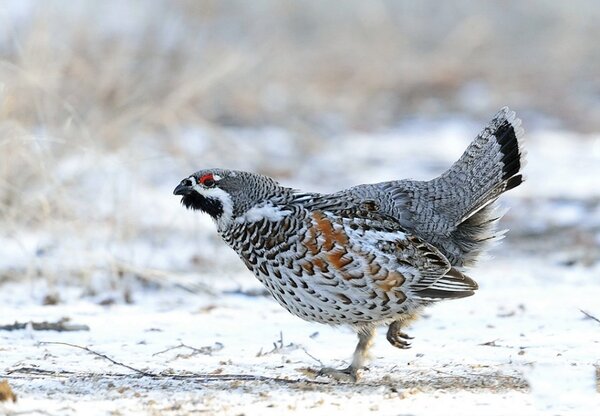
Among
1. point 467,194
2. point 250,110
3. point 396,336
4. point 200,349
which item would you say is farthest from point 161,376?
point 250,110

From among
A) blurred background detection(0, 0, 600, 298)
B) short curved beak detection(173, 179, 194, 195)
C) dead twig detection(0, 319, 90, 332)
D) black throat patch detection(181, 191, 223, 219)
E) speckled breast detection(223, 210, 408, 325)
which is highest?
blurred background detection(0, 0, 600, 298)

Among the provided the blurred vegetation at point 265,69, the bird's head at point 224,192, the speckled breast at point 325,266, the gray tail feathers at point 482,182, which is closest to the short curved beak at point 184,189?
the bird's head at point 224,192

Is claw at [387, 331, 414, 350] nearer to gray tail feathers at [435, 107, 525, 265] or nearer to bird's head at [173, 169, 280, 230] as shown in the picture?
gray tail feathers at [435, 107, 525, 265]

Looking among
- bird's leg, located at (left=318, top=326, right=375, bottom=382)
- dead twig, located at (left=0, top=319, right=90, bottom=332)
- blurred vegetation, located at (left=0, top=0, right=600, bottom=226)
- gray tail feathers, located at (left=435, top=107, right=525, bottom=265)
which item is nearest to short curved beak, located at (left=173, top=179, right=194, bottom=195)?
bird's leg, located at (left=318, top=326, right=375, bottom=382)

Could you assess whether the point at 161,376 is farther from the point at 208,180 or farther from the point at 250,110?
the point at 250,110

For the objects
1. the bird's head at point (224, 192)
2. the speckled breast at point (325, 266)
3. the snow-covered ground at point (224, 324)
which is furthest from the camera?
the bird's head at point (224, 192)

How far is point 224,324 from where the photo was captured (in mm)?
6164

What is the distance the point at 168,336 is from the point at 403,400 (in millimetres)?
1931

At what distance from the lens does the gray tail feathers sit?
5.52 m

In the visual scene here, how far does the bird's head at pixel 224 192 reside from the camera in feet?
16.6

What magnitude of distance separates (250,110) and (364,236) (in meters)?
8.49

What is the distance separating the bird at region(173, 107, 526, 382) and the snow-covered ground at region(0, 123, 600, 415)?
13.3 inches

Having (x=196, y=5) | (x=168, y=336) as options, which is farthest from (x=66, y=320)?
(x=196, y=5)

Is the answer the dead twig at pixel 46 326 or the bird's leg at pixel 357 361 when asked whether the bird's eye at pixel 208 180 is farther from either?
the dead twig at pixel 46 326
